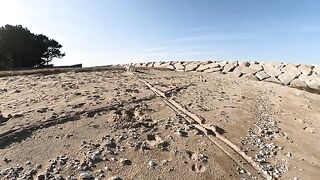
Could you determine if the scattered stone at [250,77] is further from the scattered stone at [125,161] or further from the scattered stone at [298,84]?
the scattered stone at [125,161]

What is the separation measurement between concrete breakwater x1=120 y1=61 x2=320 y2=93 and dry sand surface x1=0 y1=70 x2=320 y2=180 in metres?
8.31

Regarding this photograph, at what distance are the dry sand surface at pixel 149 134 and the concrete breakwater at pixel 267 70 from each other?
8.31 m

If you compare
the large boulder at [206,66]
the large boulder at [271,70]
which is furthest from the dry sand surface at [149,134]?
the large boulder at [206,66]

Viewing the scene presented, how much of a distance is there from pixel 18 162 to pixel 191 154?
11.7ft

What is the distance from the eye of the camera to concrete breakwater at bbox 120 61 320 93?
23.5 m

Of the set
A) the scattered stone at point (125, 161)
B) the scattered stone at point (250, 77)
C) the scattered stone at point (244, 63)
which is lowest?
the scattered stone at point (125, 161)

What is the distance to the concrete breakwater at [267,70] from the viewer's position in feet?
76.9

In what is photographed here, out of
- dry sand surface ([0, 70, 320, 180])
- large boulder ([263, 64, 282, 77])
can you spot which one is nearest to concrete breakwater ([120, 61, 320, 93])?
large boulder ([263, 64, 282, 77])

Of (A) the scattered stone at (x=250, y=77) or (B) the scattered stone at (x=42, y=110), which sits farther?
(A) the scattered stone at (x=250, y=77)

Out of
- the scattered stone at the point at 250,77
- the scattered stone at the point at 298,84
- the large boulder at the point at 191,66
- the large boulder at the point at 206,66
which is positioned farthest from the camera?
the large boulder at the point at 191,66

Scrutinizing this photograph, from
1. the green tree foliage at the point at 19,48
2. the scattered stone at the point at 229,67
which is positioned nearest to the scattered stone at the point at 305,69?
the scattered stone at the point at 229,67

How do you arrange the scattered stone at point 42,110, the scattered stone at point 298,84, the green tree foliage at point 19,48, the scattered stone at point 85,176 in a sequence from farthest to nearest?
the green tree foliage at point 19,48 → the scattered stone at point 298,84 → the scattered stone at point 42,110 → the scattered stone at point 85,176

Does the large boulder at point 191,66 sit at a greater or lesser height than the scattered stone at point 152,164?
greater

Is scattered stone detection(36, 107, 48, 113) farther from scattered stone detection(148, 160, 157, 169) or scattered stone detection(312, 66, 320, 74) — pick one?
scattered stone detection(312, 66, 320, 74)
